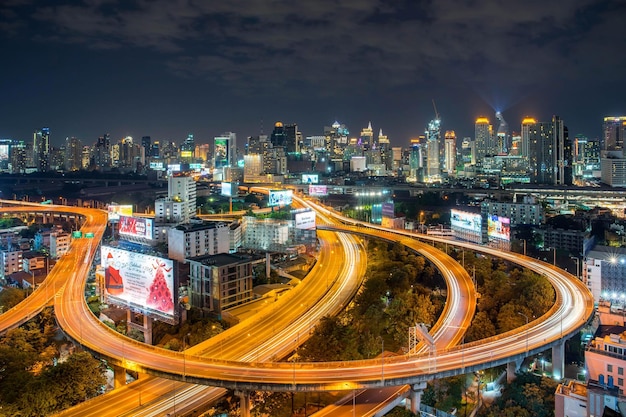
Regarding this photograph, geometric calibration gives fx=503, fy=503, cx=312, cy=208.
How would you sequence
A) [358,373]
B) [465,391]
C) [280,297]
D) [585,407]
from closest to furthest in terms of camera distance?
[585,407]
[358,373]
[465,391]
[280,297]

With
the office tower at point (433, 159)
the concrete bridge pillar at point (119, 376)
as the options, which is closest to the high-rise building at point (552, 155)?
the office tower at point (433, 159)

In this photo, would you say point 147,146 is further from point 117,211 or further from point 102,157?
point 117,211

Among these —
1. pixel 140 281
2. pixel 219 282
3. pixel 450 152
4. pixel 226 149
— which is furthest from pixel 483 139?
pixel 140 281

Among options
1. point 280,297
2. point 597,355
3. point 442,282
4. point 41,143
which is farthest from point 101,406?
point 41,143

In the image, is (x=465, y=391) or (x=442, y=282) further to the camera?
(x=442, y=282)

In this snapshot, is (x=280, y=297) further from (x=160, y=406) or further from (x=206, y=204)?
(x=206, y=204)

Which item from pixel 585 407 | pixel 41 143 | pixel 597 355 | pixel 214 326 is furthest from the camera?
pixel 41 143

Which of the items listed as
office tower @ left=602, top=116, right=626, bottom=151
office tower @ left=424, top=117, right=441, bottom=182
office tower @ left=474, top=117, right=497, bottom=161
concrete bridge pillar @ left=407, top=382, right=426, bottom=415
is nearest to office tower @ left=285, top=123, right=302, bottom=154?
office tower @ left=424, top=117, right=441, bottom=182

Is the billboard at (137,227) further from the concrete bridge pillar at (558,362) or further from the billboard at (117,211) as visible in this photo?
the concrete bridge pillar at (558,362)
